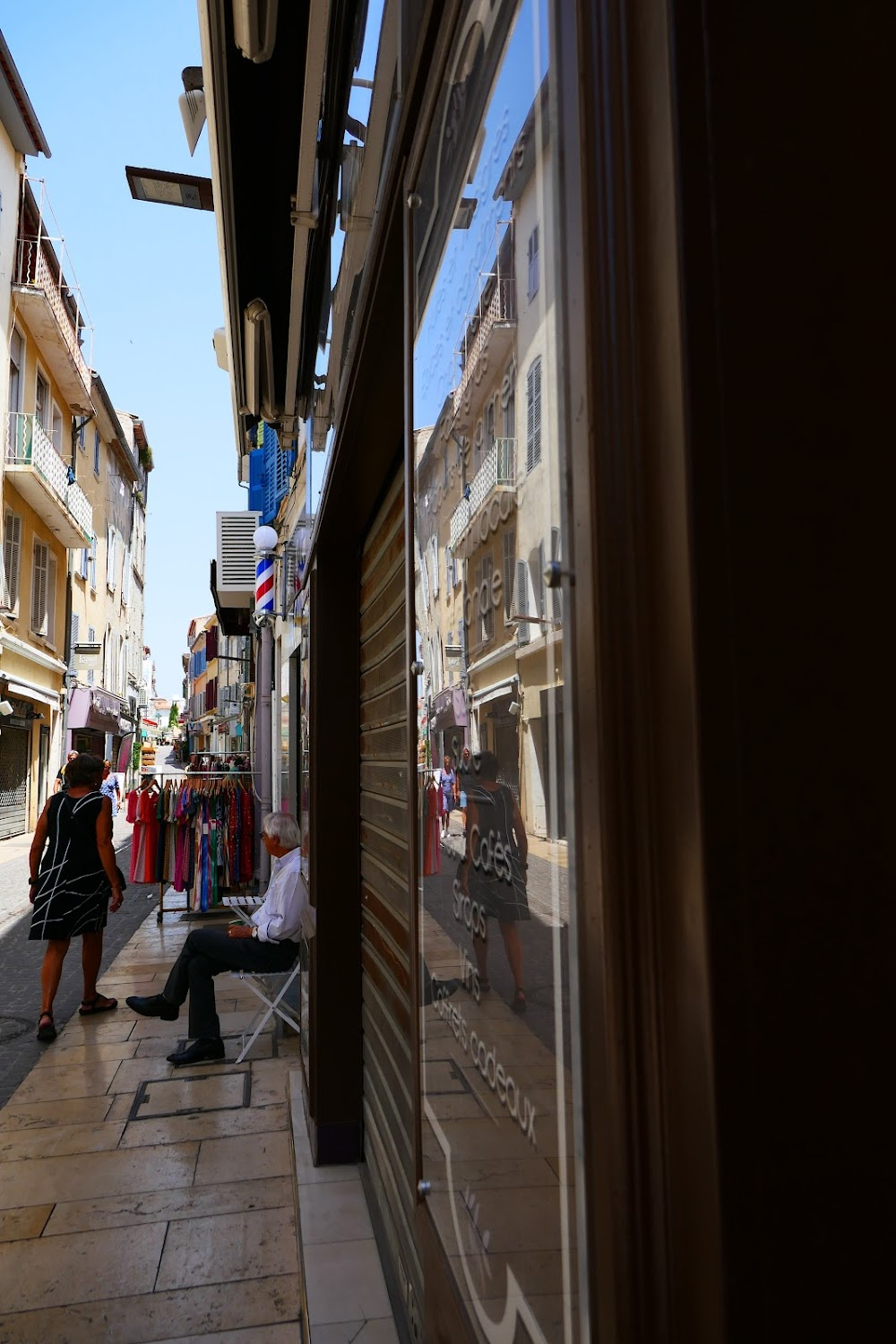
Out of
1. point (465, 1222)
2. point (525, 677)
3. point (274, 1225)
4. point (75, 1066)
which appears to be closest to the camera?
point (525, 677)

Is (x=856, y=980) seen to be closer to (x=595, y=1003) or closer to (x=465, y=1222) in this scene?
(x=595, y=1003)

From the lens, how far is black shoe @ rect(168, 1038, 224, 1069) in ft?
18.1

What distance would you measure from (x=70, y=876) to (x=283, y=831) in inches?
66.0

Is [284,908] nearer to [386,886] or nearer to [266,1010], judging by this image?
[266,1010]

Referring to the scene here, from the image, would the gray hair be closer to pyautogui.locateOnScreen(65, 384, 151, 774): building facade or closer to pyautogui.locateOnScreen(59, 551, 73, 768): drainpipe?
pyautogui.locateOnScreen(59, 551, 73, 768): drainpipe

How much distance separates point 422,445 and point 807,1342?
1290mm

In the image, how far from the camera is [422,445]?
160 centimetres

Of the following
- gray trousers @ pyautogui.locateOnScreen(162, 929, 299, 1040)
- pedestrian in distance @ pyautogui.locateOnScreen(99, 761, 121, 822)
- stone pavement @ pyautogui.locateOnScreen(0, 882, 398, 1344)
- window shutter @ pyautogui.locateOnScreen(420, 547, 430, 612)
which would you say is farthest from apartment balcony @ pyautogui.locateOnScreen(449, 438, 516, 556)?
pedestrian in distance @ pyautogui.locateOnScreen(99, 761, 121, 822)

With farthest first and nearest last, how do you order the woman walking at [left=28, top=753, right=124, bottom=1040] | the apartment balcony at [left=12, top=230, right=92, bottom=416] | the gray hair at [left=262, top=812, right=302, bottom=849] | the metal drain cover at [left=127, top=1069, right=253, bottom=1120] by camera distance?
the apartment balcony at [left=12, top=230, right=92, bottom=416] < the woman walking at [left=28, top=753, right=124, bottom=1040] < the gray hair at [left=262, top=812, right=302, bottom=849] < the metal drain cover at [left=127, top=1069, right=253, bottom=1120]

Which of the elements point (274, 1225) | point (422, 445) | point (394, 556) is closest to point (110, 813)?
point (274, 1225)

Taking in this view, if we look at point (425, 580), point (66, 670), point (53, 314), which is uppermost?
point (53, 314)

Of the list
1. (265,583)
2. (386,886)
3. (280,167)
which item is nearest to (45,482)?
(265,583)

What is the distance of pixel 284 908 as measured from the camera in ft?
17.5

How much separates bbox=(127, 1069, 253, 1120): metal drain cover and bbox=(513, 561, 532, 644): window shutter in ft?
15.3
